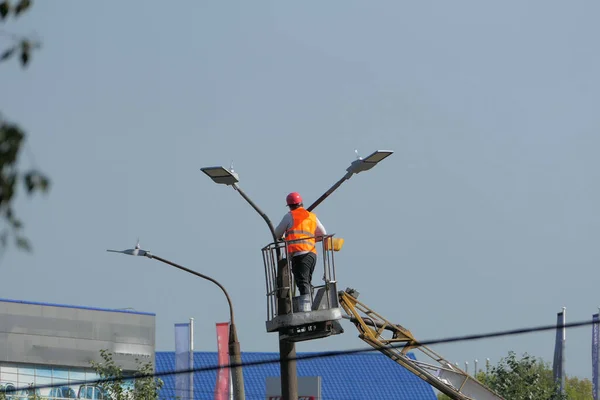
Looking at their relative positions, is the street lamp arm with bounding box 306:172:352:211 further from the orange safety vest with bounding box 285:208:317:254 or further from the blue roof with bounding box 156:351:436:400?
the blue roof with bounding box 156:351:436:400

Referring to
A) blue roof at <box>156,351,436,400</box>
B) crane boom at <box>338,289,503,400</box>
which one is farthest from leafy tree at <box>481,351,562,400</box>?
blue roof at <box>156,351,436,400</box>

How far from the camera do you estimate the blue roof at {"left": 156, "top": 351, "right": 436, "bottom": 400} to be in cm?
6031

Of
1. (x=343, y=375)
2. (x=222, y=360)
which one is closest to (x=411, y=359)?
(x=222, y=360)

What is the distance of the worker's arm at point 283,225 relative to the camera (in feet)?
59.1

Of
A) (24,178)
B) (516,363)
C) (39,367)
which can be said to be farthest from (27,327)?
(24,178)

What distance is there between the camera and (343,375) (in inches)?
2479

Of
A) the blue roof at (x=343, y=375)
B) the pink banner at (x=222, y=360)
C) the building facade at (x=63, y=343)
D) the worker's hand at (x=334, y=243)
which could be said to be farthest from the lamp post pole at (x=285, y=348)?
the blue roof at (x=343, y=375)

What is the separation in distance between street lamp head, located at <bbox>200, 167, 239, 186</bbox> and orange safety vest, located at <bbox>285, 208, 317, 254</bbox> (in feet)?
4.26

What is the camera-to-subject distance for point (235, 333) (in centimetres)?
2106

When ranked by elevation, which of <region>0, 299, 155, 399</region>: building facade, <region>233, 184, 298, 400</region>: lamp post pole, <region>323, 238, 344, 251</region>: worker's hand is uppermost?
<region>0, 299, 155, 399</region>: building facade

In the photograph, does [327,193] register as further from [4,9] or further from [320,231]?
[4,9]

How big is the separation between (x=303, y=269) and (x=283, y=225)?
2.05 ft

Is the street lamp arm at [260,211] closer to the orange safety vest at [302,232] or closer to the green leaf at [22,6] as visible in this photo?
the orange safety vest at [302,232]

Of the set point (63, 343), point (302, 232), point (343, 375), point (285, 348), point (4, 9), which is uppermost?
point (343, 375)
